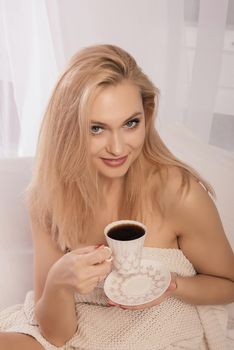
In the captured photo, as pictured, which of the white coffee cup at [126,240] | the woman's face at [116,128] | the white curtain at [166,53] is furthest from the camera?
the white curtain at [166,53]

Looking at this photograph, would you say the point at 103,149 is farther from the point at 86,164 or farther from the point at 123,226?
the point at 123,226

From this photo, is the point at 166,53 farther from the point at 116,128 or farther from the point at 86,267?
the point at 86,267

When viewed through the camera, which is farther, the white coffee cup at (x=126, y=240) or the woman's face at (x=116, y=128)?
the woman's face at (x=116, y=128)

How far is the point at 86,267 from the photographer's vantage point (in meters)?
1.12

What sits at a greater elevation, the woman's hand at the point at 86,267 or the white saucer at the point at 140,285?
the woman's hand at the point at 86,267

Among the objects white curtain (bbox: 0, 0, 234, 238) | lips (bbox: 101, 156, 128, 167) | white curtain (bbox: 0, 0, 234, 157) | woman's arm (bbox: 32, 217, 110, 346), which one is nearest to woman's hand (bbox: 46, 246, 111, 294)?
woman's arm (bbox: 32, 217, 110, 346)

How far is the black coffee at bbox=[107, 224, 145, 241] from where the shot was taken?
3.66ft

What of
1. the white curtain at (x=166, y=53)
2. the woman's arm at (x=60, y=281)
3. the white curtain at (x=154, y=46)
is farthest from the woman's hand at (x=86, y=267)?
the white curtain at (x=154, y=46)

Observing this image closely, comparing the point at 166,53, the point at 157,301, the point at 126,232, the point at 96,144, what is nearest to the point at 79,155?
the point at 96,144

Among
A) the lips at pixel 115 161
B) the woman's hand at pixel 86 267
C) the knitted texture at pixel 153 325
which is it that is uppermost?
the lips at pixel 115 161

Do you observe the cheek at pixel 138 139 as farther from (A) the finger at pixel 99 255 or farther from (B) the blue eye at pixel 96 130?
(A) the finger at pixel 99 255

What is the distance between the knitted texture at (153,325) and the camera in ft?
4.43

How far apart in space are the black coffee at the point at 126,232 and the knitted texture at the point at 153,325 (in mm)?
257

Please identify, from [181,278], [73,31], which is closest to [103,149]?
[181,278]
